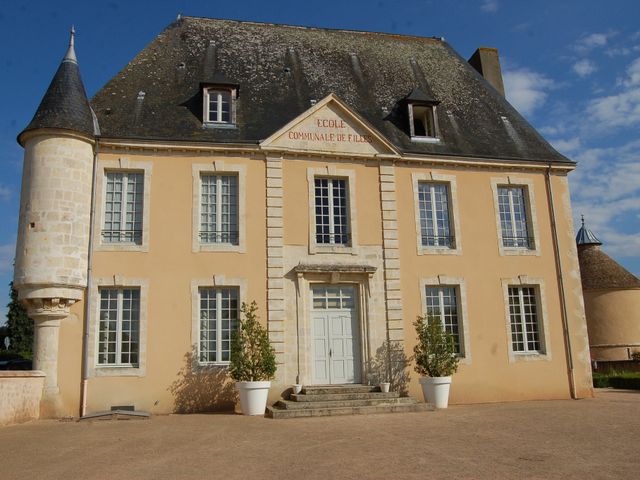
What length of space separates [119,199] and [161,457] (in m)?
6.70

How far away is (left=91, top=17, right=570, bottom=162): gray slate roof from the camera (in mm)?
12875

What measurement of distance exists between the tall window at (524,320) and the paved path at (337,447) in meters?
2.88

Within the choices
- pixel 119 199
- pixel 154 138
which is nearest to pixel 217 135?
pixel 154 138

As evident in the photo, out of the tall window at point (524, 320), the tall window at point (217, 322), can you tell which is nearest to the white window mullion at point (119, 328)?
the tall window at point (217, 322)

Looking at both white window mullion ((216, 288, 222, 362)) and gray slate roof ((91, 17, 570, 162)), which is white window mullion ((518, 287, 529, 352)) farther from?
white window mullion ((216, 288, 222, 362))

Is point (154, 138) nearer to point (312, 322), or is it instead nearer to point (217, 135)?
point (217, 135)

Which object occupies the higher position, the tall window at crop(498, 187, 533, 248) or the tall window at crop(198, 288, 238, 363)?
the tall window at crop(498, 187, 533, 248)

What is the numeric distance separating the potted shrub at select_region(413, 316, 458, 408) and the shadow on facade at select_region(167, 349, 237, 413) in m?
3.82

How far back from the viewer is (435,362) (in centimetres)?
1162

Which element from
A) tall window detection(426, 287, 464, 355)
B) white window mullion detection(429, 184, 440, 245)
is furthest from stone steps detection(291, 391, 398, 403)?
white window mullion detection(429, 184, 440, 245)

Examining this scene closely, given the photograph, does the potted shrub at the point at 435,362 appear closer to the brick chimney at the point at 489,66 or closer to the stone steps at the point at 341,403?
the stone steps at the point at 341,403

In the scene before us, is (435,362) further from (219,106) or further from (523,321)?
A: (219,106)

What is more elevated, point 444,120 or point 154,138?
point 444,120

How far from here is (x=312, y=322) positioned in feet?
39.8
